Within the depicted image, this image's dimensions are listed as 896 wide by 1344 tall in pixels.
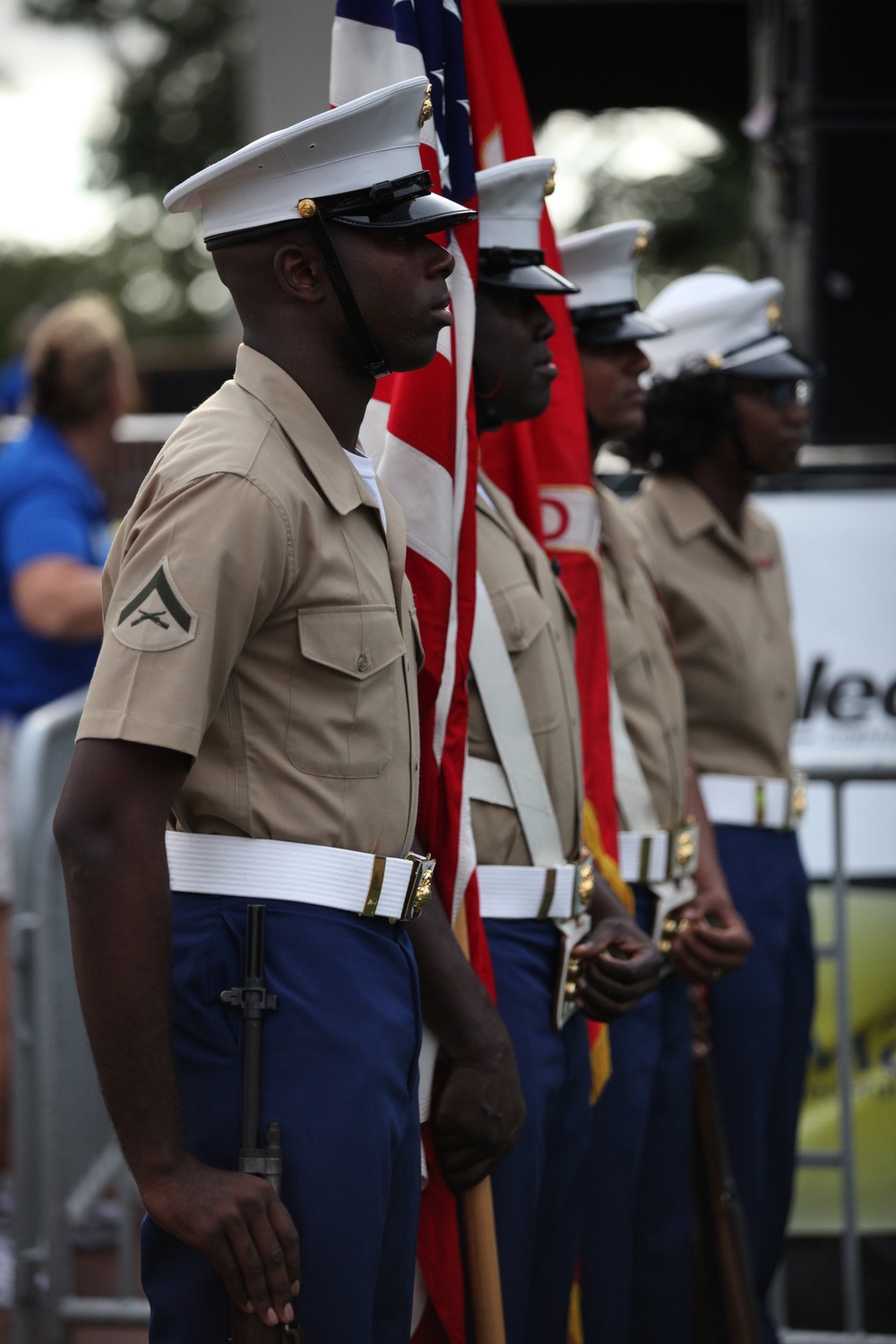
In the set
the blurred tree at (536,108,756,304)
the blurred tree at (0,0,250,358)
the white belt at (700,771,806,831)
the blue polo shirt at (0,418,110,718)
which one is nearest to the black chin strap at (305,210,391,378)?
the white belt at (700,771,806,831)

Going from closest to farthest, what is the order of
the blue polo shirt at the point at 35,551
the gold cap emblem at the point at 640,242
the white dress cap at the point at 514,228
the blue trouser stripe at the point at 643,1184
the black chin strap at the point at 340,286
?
the black chin strap at the point at 340,286, the white dress cap at the point at 514,228, the blue trouser stripe at the point at 643,1184, the gold cap emblem at the point at 640,242, the blue polo shirt at the point at 35,551

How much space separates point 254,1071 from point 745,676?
203 centimetres

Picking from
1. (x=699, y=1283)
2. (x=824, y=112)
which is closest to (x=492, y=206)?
(x=699, y=1283)

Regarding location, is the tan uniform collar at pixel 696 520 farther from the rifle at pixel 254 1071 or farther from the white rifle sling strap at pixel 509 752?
the rifle at pixel 254 1071

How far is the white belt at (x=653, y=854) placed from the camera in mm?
3156

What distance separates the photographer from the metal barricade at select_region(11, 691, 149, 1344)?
3398 millimetres

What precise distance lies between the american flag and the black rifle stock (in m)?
1.07

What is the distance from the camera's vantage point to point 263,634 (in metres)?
1.88

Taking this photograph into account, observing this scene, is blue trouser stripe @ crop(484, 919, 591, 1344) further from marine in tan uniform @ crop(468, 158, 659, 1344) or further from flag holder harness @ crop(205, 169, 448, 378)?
flag holder harness @ crop(205, 169, 448, 378)

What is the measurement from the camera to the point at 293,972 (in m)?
1.89

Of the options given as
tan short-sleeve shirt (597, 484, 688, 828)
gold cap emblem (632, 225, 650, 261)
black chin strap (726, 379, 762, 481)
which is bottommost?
A: tan short-sleeve shirt (597, 484, 688, 828)

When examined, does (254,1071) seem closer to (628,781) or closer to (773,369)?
(628,781)

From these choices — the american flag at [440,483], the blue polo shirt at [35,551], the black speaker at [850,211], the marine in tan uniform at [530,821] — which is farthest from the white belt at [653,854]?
the black speaker at [850,211]

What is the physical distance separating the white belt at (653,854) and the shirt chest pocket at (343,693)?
1195 mm
